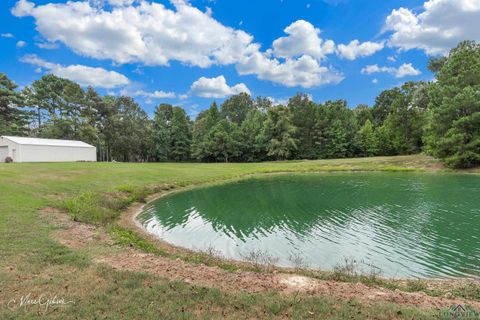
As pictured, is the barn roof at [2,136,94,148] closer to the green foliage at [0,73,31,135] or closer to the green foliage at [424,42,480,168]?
the green foliage at [0,73,31,135]

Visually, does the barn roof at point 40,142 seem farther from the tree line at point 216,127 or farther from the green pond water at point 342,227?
the green pond water at point 342,227

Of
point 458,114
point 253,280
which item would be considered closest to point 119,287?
point 253,280

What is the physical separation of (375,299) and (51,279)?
6573 millimetres

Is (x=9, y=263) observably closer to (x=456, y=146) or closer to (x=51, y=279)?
(x=51, y=279)

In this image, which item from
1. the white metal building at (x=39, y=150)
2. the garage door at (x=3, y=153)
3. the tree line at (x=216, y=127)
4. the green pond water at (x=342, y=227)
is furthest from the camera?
the tree line at (x=216, y=127)

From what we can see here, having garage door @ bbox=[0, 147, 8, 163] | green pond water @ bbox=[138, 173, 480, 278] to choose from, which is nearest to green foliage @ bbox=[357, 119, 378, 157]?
green pond water @ bbox=[138, 173, 480, 278]

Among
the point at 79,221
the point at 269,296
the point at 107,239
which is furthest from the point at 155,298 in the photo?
the point at 79,221

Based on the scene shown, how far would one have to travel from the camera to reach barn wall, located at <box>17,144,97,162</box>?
37.9 metres

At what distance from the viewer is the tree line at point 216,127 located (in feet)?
188

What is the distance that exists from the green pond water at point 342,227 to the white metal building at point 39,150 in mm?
28582

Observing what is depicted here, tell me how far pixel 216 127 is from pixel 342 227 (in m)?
55.5

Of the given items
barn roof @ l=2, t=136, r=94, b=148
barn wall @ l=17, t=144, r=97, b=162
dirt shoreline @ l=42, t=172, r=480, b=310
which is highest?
barn roof @ l=2, t=136, r=94, b=148

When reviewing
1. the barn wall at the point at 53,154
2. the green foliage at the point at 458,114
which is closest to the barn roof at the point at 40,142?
the barn wall at the point at 53,154

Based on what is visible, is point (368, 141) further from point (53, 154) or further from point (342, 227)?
point (53, 154)
